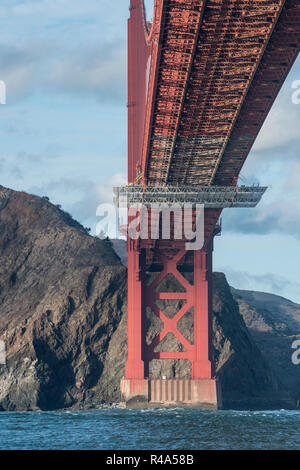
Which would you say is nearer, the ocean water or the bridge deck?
the bridge deck

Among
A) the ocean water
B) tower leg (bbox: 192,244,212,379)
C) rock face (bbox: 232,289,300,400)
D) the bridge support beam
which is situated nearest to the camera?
the ocean water

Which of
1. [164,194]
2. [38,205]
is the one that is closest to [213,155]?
[164,194]

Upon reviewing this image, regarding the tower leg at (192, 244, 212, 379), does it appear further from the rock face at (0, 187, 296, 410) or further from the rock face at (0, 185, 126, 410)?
the rock face at (0, 185, 126, 410)

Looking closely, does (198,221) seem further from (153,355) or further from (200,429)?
(200,429)

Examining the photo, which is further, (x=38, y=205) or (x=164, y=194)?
(x=38, y=205)

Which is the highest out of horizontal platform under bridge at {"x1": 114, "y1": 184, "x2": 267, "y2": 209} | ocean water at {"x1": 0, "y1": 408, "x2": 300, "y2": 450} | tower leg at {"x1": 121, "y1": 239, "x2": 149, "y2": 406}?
horizontal platform under bridge at {"x1": 114, "y1": 184, "x2": 267, "y2": 209}

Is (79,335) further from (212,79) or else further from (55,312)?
(212,79)

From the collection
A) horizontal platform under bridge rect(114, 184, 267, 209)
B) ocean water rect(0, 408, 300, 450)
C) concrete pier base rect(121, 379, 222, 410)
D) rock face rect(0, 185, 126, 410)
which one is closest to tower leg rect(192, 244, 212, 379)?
concrete pier base rect(121, 379, 222, 410)
